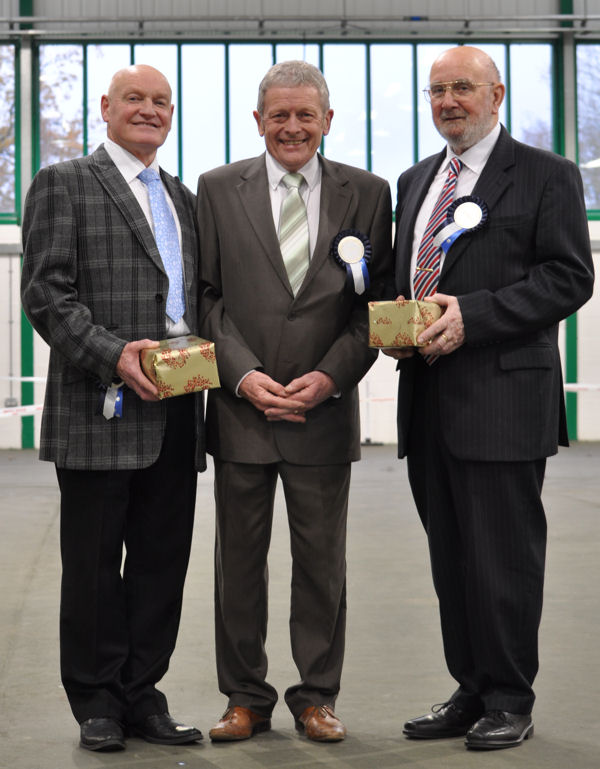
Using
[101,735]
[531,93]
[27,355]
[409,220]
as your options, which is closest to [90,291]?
[409,220]

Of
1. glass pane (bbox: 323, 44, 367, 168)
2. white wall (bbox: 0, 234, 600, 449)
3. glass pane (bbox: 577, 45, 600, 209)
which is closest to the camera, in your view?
white wall (bbox: 0, 234, 600, 449)

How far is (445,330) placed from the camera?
2.58 m

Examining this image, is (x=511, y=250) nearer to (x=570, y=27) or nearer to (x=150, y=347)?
(x=150, y=347)

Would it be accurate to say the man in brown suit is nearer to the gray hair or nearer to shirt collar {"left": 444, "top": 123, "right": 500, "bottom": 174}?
the gray hair

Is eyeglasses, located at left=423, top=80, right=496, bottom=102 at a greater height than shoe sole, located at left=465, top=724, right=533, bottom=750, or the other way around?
eyeglasses, located at left=423, top=80, right=496, bottom=102

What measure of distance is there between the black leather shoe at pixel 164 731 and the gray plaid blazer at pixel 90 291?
670mm

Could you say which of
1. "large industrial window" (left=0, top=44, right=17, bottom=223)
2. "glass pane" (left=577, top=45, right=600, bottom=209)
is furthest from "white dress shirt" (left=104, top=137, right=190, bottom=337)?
"glass pane" (left=577, top=45, right=600, bottom=209)

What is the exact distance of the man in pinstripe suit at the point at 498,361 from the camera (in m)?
2.60

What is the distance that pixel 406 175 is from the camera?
9.57 ft

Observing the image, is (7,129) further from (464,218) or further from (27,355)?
(464,218)

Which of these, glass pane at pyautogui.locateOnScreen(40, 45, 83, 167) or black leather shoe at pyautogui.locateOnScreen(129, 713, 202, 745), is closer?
black leather shoe at pyautogui.locateOnScreen(129, 713, 202, 745)

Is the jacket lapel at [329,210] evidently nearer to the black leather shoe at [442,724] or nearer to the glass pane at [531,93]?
the black leather shoe at [442,724]

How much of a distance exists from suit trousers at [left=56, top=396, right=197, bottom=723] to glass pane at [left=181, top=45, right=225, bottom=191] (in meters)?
10.3

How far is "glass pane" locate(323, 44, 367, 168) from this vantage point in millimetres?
12719
